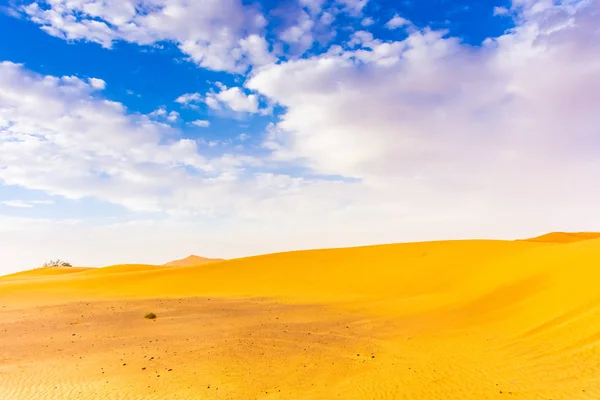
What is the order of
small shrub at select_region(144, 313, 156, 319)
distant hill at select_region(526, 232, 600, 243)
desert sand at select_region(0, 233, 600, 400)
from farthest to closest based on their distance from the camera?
distant hill at select_region(526, 232, 600, 243)
small shrub at select_region(144, 313, 156, 319)
desert sand at select_region(0, 233, 600, 400)

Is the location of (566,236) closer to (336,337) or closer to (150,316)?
(336,337)

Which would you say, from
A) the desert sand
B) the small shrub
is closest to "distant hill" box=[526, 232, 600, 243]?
the desert sand

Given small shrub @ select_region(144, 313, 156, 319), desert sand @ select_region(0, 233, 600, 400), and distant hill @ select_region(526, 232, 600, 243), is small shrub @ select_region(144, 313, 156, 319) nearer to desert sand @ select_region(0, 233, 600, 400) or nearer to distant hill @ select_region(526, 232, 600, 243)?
desert sand @ select_region(0, 233, 600, 400)

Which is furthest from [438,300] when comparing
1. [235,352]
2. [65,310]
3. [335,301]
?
[65,310]

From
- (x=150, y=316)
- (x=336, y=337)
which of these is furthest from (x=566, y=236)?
(x=150, y=316)

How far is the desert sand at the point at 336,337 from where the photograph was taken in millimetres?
9859

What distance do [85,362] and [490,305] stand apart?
15.4 m

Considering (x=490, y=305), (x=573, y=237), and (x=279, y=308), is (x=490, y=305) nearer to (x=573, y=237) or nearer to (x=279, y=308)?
(x=279, y=308)

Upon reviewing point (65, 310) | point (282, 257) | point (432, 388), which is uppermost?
point (282, 257)

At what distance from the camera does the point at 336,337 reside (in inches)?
582

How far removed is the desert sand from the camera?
32.3 feet

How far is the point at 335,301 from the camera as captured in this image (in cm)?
2291

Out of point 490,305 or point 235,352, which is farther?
point 490,305

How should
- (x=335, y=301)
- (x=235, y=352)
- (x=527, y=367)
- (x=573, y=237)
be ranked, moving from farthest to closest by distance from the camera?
(x=573, y=237) < (x=335, y=301) < (x=235, y=352) < (x=527, y=367)
